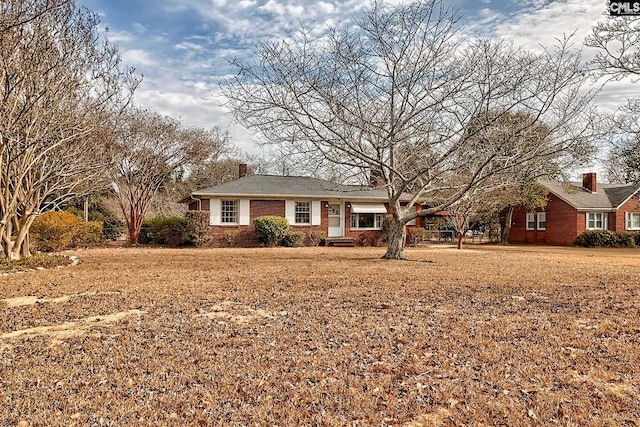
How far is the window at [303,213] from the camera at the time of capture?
70.6 feet

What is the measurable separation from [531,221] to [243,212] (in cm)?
1879

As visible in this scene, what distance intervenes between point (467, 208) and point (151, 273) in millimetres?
14349

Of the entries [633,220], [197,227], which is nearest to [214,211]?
[197,227]

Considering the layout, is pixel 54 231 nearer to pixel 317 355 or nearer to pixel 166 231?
pixel 166 231

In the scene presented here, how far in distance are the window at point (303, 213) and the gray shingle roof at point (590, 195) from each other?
14569 millimetres

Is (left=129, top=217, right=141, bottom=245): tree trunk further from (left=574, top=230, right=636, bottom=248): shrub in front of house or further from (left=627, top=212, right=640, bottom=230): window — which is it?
(left=627, top=212, right=640, bottom=230): window

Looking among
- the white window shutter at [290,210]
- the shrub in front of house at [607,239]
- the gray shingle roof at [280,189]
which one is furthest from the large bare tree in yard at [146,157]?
the shrub in front of house at [607,239]

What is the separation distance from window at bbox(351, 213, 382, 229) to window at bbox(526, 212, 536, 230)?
37.4 ft

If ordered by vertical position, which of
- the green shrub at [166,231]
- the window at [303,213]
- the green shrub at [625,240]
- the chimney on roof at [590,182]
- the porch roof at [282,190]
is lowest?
the green shrub at [625,240]

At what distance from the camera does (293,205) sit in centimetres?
2138

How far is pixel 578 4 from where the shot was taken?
10.8m

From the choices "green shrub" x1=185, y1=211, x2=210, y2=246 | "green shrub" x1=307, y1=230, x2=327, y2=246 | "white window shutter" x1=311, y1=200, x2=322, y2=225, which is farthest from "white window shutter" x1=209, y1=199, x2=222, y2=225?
"white window shutter" x1=311, y1=200, x2=322, y2=225

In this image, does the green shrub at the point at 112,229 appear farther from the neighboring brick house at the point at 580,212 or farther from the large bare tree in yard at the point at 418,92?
the neighboring brick house at the point at 580,212

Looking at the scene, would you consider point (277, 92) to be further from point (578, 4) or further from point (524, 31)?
point (578, 4)
